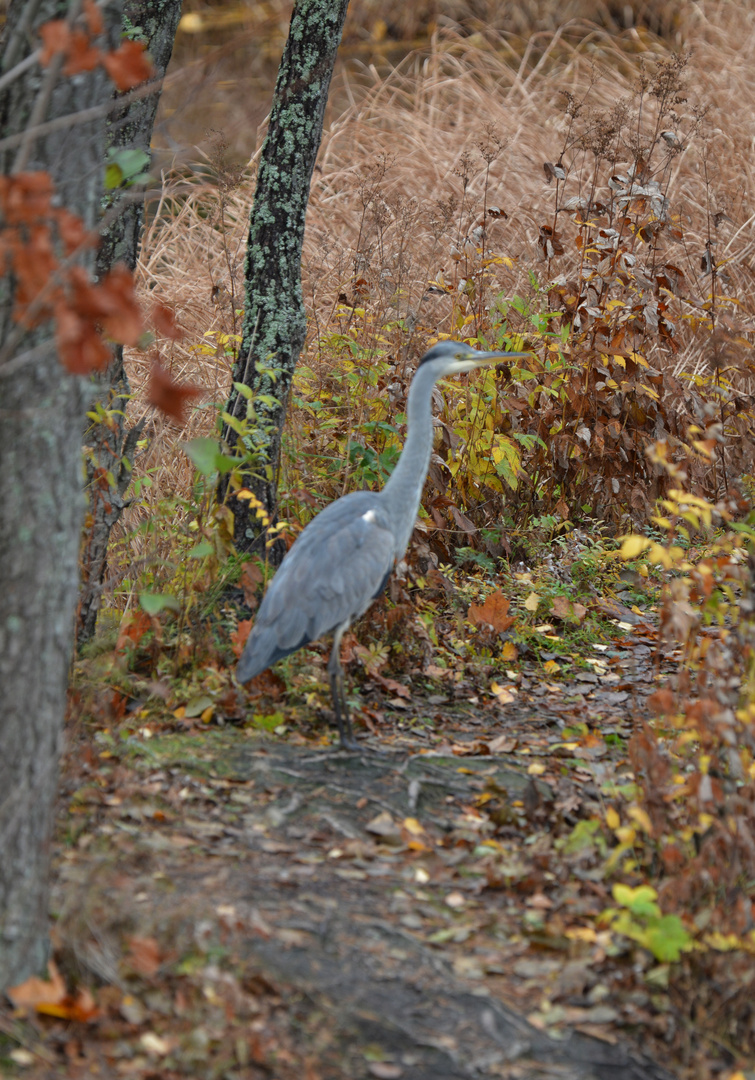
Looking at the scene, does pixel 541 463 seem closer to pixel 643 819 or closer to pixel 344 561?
pixel 344 561

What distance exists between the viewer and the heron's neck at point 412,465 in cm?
469

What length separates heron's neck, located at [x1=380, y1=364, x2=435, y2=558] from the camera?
4.69 m

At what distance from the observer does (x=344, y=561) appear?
4.41m

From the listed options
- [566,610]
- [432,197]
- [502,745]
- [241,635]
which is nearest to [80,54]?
[241,635]

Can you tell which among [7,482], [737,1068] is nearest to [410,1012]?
[737,1068]

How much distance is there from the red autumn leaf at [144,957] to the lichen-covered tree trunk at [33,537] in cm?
22

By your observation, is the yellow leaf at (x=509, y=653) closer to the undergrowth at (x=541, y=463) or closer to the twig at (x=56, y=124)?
the undergrowth at (x=541, y=463)

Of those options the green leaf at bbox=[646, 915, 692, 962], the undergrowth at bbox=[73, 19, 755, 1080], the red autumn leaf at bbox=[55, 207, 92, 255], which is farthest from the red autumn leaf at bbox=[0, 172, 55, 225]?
the green leaf at bbox=[646, 915, 692, 962]

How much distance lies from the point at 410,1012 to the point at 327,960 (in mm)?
274

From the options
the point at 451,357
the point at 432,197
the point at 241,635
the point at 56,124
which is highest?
the point at 56,124

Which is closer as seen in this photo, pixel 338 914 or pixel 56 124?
pixel 56 124

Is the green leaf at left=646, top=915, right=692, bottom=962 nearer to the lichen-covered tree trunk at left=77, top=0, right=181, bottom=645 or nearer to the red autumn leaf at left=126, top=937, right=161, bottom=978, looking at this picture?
the red autumn leaf at left=126, top=937, right=161, bottom=978

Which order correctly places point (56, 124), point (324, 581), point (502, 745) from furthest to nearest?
point (502, 745) < point (324, 581) < point (56, 124)

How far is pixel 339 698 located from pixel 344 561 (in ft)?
1.90
